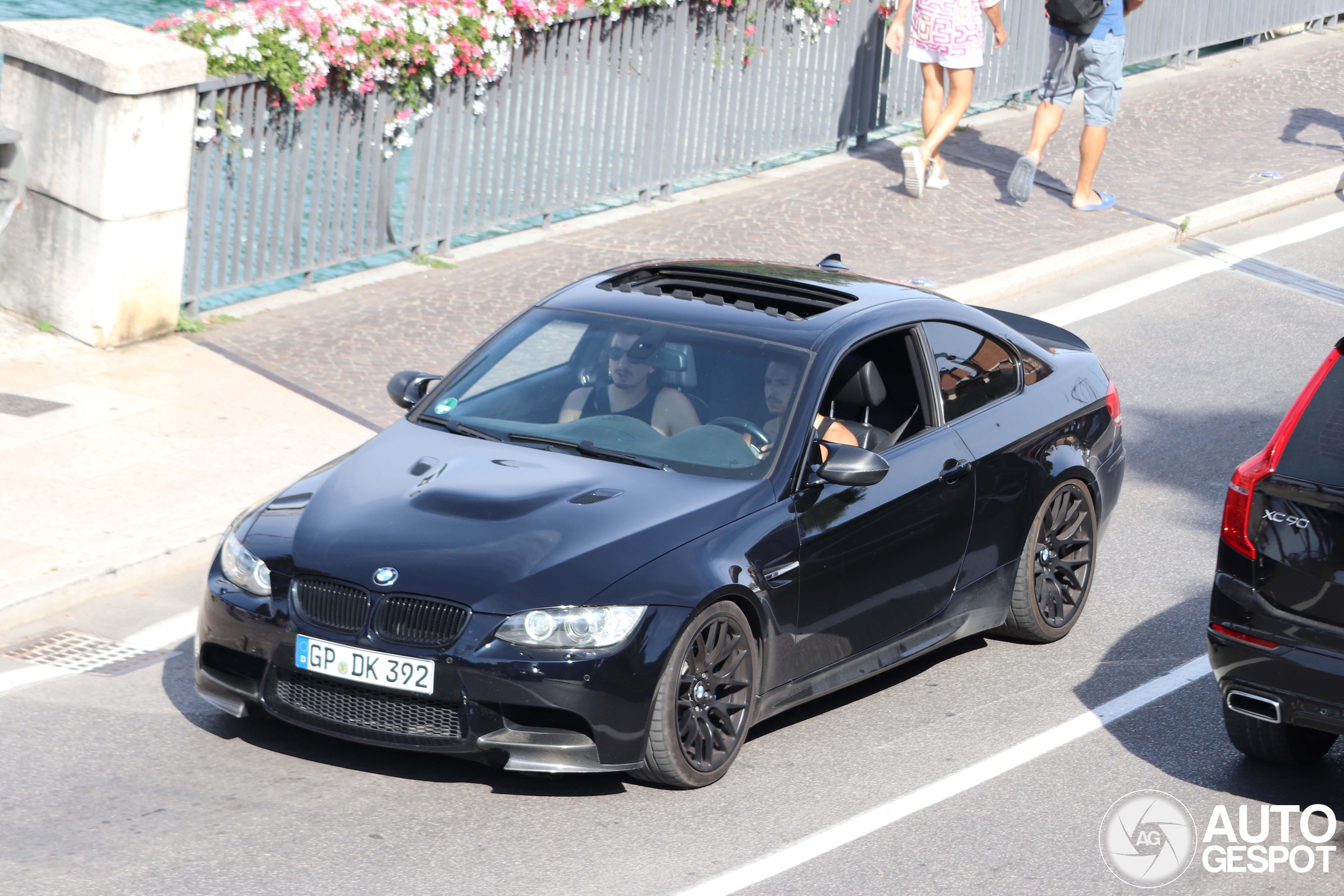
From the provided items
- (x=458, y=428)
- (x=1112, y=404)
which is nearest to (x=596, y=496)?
(x=458, y=428)

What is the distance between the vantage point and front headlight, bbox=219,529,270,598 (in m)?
5.91

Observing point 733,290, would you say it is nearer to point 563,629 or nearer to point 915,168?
point 563,629

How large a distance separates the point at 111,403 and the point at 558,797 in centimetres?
491

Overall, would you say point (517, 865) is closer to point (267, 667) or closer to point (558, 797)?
point (558, 797)

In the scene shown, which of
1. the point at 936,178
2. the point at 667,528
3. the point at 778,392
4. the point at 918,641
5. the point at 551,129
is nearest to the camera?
the point at 667,528

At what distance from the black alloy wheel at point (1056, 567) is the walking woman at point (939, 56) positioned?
7.42 m

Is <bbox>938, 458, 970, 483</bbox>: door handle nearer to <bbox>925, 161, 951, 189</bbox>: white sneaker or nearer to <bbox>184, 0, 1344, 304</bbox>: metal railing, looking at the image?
<bbox>184, 0, 1344, 304</bbox>: metal railing

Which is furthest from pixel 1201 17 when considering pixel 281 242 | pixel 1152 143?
pixel 281 242

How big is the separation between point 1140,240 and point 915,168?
1.90 m

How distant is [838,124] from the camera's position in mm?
16062

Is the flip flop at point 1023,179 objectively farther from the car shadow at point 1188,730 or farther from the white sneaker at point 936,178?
the car shadow at point 1188,730

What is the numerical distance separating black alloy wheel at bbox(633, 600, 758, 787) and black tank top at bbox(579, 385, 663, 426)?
95cm

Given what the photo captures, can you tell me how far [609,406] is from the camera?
6676mm

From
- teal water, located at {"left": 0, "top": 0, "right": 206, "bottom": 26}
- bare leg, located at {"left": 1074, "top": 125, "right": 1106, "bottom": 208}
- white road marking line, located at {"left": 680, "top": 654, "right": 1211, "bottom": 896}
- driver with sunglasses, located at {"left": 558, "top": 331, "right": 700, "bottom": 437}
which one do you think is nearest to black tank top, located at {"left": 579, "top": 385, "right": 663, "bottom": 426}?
driver with sunglasses, located at {"left": 558, "top": 331, "right": 700, "bottom": 437}
